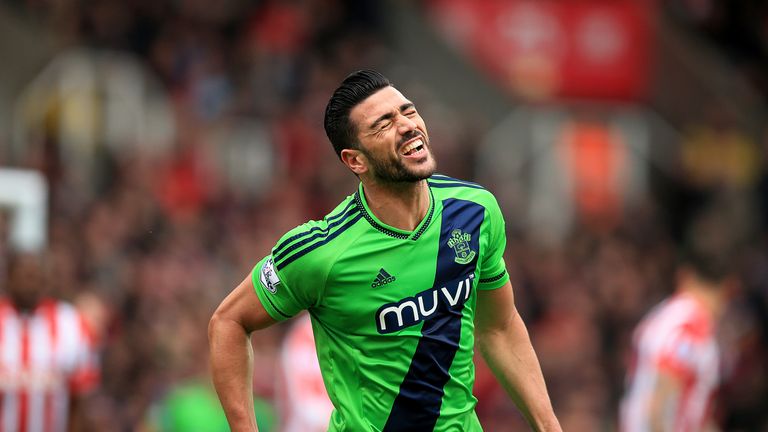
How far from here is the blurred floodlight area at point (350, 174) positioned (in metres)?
12.0

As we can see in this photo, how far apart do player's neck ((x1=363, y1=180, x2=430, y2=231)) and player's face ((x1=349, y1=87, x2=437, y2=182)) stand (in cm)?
6

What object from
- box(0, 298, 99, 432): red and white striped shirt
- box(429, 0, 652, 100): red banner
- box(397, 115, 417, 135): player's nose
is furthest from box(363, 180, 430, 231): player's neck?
box(429, 0, 652, 100): red banner

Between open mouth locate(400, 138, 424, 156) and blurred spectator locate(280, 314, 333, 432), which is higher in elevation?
open mouth locate(400, 138, 424, 156)

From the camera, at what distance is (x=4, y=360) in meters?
9.47

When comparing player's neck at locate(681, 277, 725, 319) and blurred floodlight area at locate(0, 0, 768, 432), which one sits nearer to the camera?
player's neck at locate(681, 277, 725, 319)

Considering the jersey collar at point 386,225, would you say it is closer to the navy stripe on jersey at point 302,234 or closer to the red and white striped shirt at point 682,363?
the navy stripe on jersey at point 302,234

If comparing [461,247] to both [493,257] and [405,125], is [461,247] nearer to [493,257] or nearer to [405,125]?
[493,257]

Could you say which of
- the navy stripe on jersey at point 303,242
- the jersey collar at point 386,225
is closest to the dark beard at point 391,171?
the jersey collar at point 386,225

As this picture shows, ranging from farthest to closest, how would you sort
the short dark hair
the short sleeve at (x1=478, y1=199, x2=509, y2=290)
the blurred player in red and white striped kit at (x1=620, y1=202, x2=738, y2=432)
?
the blurred player in red and white striped kit at (x1=620, y1=202, x2=738, y2=432)
the short sleeve at (x1=478, y1=199, x2=509, y2=290)
the short dark hair

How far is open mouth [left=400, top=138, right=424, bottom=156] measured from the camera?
4.98 m

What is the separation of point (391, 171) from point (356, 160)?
0.15 metres

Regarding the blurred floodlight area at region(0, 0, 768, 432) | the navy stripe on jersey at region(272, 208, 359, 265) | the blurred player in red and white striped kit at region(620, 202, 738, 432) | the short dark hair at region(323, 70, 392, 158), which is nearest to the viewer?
the navy stripe on jersey at region(272, 208, 359, 265)

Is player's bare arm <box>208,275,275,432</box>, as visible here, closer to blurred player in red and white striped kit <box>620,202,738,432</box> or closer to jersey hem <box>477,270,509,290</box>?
jersey hem <box>477,270,509,290</box>

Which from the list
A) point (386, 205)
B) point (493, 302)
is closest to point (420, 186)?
point (386, 205)
